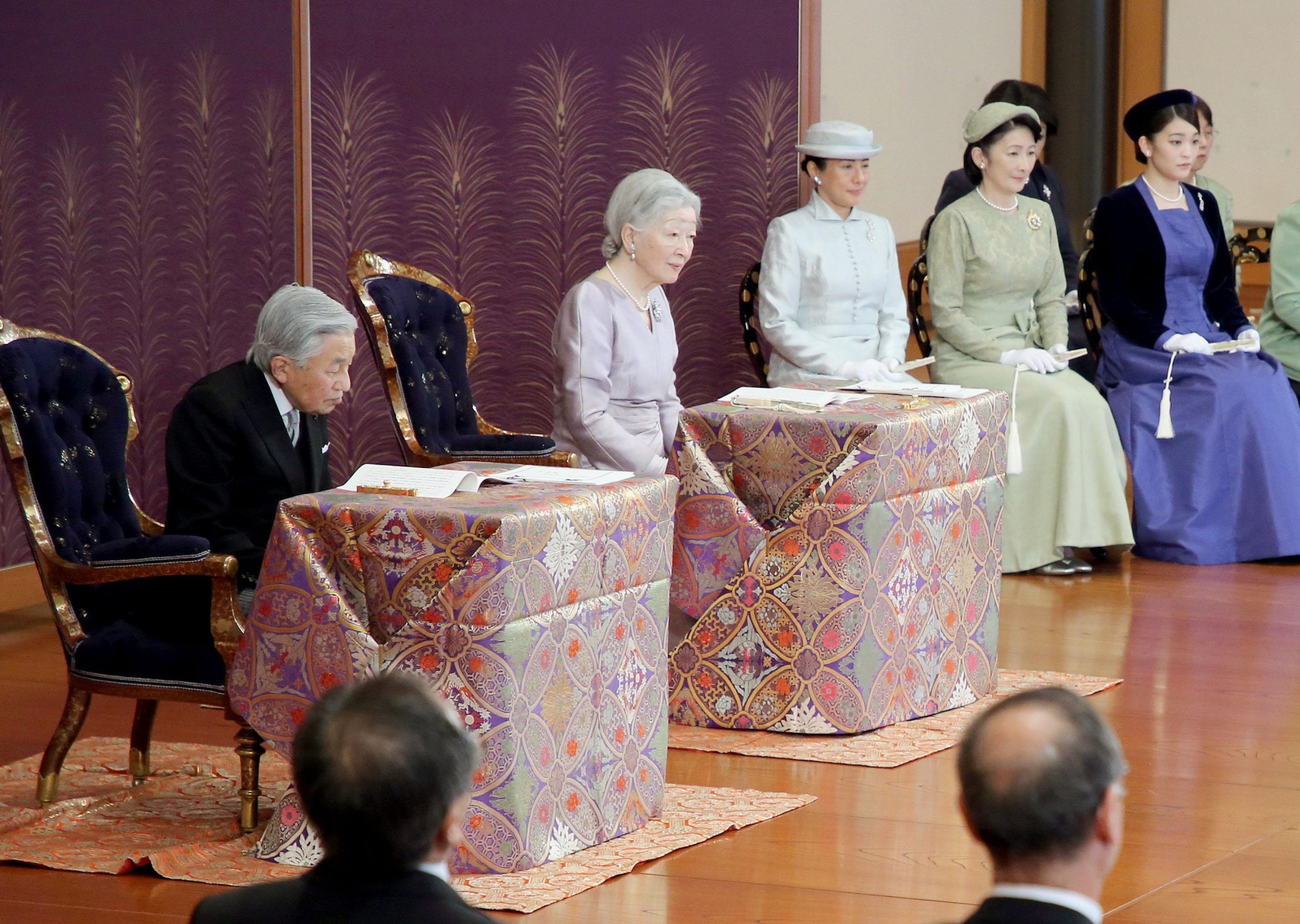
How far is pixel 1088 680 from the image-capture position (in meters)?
4.57

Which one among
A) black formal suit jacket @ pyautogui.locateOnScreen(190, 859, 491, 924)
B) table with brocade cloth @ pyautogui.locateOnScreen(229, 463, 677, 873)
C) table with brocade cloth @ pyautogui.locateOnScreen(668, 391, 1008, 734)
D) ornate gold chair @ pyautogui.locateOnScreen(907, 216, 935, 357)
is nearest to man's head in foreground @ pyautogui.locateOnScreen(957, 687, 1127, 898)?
black formal suit jacket @ pyautogui.locateOnScreen(190, 859, 491, 924)

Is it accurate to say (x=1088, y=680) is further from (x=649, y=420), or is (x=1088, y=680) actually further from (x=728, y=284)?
(x=728, y=284)

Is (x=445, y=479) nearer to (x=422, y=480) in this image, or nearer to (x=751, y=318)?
(x=422, y=480)

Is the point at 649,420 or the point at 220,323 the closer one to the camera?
the point at 649,420

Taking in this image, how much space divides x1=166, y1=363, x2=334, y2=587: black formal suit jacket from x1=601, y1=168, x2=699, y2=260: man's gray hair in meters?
1.36

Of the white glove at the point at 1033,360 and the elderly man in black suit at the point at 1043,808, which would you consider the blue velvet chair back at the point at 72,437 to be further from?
the white glove at the point at 1033,360

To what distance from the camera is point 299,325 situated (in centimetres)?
364

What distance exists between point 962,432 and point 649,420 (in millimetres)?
927

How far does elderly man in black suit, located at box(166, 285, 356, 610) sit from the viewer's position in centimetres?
362

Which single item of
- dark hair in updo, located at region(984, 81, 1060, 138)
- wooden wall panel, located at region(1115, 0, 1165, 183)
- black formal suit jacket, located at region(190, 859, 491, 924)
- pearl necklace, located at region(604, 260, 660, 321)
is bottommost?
black formal suit jacket, located at region(190, 859, 491, 924)

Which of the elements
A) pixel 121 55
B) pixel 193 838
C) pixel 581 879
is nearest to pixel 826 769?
pixel 581 879

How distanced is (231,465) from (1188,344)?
362 cm

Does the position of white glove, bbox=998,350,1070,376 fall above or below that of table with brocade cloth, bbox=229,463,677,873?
above

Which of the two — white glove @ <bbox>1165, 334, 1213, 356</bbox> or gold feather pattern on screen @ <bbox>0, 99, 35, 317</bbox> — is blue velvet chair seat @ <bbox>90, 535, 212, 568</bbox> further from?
white glove @ <bbox>1165, 334, 1213, 356</bbox>
